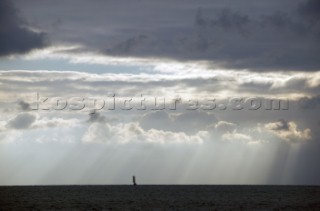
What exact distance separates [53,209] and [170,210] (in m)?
20.6

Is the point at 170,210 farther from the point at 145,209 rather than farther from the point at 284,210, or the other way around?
the point at 284,210

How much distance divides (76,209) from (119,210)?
7573 mm

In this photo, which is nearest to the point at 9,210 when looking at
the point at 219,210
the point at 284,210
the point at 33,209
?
the point at 33,209

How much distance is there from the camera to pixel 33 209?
100 m

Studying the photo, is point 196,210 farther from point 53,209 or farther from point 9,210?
point 9,210

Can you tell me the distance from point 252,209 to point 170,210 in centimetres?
1497

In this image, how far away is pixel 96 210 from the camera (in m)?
99.4

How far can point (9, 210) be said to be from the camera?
9906 centimetres

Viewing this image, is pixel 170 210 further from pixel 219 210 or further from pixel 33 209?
pixel 33 209

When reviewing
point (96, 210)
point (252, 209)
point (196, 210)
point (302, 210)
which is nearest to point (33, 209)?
point (96, 210)

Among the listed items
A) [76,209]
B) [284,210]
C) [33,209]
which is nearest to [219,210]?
[284,210]

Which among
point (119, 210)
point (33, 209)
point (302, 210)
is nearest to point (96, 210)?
point (119, 210)

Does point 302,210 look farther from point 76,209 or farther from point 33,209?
point 33,209

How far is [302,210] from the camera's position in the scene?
100m
